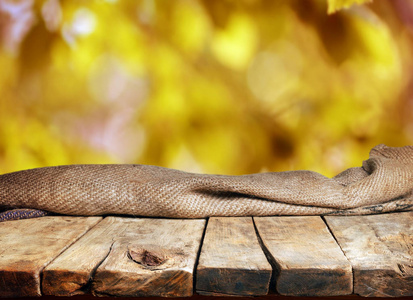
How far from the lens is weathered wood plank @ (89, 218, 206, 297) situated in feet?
3.04

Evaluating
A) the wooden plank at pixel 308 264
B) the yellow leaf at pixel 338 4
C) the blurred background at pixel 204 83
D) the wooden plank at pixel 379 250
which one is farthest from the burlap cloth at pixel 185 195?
the yellow leaf at pixel 338 4

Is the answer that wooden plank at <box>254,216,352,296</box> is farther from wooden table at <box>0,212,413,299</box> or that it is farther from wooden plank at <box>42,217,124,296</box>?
wooden plank at <box>42,217,124,296</box>

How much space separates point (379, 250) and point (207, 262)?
14.1 inches

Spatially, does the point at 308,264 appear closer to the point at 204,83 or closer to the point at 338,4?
the point at 204,83

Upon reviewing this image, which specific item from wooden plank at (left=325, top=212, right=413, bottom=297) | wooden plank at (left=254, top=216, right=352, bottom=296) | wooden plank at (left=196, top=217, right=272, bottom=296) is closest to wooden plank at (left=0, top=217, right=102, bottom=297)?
wooden plank at (left=196, top=217, right=272, bottom=296)

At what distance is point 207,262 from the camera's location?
97cm

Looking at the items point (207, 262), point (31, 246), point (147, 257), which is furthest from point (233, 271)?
point (31, 246)

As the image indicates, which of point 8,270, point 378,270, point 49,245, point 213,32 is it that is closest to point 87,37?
point 213,32

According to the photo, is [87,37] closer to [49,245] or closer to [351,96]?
[351,96]

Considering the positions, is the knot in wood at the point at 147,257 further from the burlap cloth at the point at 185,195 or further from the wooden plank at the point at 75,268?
the burlap cloth at the point at 185,195

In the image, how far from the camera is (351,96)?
2.21 m

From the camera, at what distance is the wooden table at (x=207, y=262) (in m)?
0.93

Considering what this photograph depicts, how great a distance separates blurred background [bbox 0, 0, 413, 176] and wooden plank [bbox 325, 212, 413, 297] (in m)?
0.86

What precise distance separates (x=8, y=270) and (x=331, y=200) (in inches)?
32.8
